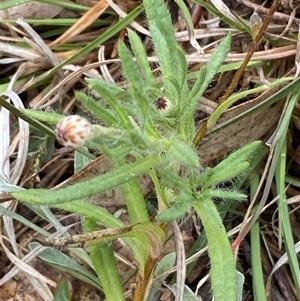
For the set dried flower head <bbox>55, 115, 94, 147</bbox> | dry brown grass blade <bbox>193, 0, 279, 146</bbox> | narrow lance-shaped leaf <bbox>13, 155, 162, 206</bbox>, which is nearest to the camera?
dried flower head <bbox>55, 115, 94, 147</bbox>

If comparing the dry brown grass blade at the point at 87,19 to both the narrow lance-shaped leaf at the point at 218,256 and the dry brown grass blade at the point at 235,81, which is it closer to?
the dry brown grass blade at the point at 235,81

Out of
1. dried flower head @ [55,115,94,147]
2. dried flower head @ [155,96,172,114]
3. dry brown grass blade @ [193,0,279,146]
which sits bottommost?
dry brown grass blade @ [193,0,279,146]

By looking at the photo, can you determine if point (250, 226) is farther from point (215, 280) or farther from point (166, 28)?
point (166, 28)

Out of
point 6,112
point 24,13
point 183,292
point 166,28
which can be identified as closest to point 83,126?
point 166,28

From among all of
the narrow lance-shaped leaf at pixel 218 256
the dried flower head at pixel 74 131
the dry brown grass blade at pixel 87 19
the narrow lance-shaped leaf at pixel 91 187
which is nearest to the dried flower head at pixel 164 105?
the narrow lance-shaped leaf at pixel 91 187

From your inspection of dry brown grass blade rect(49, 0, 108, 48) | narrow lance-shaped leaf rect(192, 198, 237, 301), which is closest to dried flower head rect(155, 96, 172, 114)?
narrow lance-shaped leaf rect(192, 198, 237, 301)

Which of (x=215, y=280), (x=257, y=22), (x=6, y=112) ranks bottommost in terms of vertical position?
(x=215, y=280)

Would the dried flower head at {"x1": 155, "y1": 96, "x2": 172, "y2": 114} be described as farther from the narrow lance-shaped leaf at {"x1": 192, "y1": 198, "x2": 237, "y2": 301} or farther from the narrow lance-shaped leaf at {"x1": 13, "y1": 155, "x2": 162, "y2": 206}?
the narrow lance-shaped leaf at {"x1": 192, "y1": 198, "x2": 237, "y2": 301}

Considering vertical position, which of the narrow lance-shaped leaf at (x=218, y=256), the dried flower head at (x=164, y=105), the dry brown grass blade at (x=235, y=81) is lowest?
the narrow lance-shaped leaf at (x=218, y=256)

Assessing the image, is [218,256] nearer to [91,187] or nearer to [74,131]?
[91,187]
